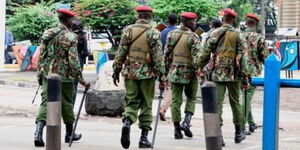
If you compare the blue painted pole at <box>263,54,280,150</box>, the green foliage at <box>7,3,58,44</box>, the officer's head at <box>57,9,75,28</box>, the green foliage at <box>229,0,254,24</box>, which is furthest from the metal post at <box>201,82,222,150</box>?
the green foliage at <box>229,0,254,24</box>

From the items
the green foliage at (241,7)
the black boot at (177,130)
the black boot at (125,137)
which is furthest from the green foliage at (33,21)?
the green foliage at (241,7)

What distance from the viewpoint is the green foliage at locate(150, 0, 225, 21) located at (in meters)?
28.9

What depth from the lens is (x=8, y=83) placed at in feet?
83.7

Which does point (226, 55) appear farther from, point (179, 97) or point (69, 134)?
point (69, 134)

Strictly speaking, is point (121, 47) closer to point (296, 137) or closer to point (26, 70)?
point (296, 137)

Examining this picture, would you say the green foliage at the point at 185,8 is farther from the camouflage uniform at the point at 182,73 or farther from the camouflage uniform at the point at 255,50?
the camouflage uniform at the point at 182,73

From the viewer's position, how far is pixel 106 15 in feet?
87.0

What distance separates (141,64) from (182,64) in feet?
4.57

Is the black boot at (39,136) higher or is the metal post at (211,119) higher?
the metal post at (211,119)

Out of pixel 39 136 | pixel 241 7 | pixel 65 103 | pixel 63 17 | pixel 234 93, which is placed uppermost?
pixel 241 7

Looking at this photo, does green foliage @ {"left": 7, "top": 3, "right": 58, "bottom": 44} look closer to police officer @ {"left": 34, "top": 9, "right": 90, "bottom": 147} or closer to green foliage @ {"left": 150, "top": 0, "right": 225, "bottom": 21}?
green foliage @ {"left": 150, "top": 0, "right": 225, "bottom": 21}

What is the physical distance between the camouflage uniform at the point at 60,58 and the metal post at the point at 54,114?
446cm

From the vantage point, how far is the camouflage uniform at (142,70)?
35.3 ft

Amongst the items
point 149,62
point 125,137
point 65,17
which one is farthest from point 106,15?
point 125,137
